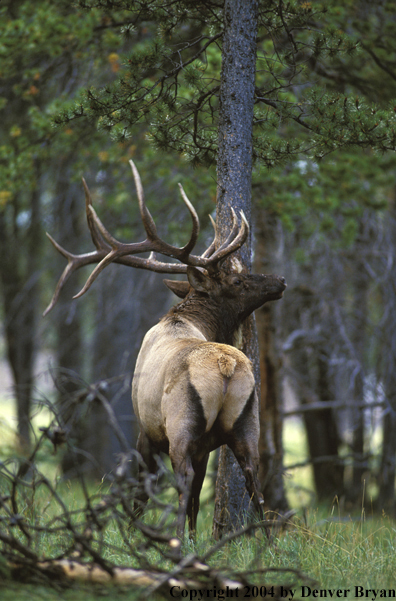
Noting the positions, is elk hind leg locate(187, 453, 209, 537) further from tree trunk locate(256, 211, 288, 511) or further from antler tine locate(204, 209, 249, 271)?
tree trunk locate(256, 211, 288, 511)

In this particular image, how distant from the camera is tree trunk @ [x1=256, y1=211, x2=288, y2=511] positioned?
7082mm

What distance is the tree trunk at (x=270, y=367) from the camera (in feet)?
23.2

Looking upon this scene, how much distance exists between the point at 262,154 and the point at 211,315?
5.13ft

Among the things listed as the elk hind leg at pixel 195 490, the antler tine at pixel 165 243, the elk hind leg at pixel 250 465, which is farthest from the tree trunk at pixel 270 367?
the elk hind leg at pixel 250 465

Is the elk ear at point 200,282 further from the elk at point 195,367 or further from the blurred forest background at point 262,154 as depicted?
the blurred forest background at point 262,154

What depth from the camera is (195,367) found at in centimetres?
376

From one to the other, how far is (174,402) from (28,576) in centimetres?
141

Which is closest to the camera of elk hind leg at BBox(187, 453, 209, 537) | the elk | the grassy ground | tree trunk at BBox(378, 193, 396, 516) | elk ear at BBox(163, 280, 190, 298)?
the grassy ground

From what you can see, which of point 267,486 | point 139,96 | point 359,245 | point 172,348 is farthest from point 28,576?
point 359,245

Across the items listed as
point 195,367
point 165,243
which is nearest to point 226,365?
point 195,367

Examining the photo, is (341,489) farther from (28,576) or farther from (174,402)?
(28,576)

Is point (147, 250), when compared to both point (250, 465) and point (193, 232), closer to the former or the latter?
point (193, 232)

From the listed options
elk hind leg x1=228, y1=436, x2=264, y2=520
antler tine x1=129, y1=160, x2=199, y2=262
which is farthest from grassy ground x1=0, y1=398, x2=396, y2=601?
antler tine x1=129, y1=160, x2=199, y2=262

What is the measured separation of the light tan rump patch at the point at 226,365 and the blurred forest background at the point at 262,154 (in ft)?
2.62
